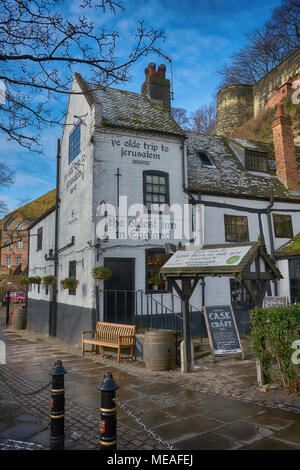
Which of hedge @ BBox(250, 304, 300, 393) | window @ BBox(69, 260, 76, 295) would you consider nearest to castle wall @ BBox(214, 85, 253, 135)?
window @ BBox(69, 260, 76, 295)

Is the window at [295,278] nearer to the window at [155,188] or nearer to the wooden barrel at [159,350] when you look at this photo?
the window at [155,188]

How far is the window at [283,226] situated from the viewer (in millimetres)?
16094

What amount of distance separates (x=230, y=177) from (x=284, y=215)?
3.21 metres

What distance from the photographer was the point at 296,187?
Result: 56.8 feet

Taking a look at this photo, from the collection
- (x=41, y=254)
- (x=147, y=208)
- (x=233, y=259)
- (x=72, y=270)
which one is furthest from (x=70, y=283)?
(x=41, y=254)

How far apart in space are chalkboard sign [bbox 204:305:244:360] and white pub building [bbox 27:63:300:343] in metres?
1.28

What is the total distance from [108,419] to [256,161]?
16761 mm

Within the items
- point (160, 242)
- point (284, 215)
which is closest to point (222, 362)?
point (160, 242)

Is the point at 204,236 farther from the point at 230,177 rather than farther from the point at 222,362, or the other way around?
the point at 222,362

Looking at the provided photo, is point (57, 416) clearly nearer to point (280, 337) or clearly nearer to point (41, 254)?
point (280, 337)

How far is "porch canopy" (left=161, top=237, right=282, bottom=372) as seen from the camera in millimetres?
7277

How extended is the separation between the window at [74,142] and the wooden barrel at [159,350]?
30.0 ft

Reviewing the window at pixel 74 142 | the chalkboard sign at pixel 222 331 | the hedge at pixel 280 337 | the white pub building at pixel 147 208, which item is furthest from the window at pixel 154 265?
the hedge at pixel 280 337

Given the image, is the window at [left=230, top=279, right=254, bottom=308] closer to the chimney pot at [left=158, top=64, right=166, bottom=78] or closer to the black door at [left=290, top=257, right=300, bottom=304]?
the black door at [left=290, top=257, right=300, bottom=304]
